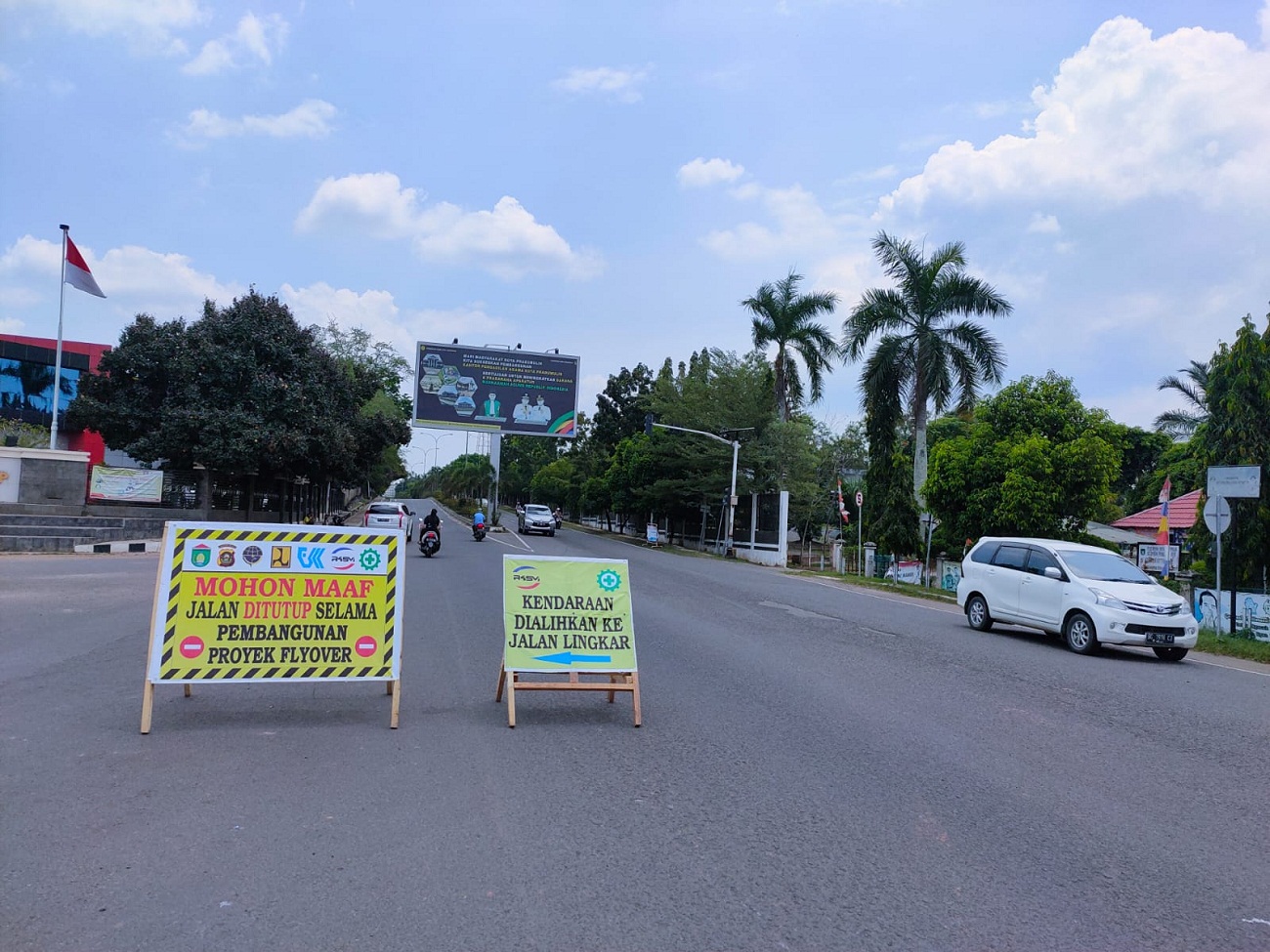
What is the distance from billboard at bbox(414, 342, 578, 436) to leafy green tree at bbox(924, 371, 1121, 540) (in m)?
23.5

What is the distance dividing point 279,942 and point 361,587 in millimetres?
4069

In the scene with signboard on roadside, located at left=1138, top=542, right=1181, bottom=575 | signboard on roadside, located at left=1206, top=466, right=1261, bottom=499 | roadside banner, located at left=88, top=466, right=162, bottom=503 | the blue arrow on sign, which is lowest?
the blue arrow on sign

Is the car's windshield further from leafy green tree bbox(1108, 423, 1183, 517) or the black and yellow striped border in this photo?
leafy green tree bbox(1108, 423, 1183, 517)

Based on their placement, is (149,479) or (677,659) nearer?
(677,659)

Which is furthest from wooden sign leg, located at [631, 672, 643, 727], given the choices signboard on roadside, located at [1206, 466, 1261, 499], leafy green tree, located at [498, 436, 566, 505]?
leafy green tree, located at [498, 436, 566, 505]

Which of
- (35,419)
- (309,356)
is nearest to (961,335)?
(309,356)

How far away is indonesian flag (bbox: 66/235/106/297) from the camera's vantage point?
29.7m

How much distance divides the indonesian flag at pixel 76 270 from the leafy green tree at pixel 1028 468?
27.6 metres

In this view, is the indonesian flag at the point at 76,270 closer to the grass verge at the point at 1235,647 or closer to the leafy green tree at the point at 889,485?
the leafy green tree at the point at 889,485

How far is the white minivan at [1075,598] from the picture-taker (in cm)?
1355

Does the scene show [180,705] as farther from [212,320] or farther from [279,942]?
[212,320]

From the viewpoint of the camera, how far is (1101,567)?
1481 centimetres

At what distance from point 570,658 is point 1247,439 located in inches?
729

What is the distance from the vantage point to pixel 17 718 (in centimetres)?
736
